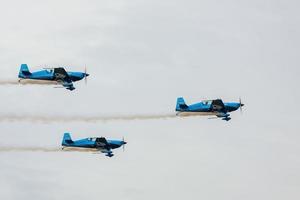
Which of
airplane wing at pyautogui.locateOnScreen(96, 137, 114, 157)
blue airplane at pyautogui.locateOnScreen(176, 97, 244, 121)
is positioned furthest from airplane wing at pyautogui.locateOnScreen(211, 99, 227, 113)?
airplane wing at pyautogui.locateOnScreen(96, 137, 114, 157)

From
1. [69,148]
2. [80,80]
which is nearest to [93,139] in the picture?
[69,148]

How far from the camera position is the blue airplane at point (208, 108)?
170 metres

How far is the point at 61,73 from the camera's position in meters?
164

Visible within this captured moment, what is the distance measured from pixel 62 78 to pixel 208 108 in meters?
25.7

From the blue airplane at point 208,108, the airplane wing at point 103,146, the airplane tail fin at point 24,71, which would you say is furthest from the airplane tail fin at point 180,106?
the airplane tail fin at point 24,71

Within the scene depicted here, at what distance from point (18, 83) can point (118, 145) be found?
28.1 metres

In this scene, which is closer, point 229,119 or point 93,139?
point 229,119

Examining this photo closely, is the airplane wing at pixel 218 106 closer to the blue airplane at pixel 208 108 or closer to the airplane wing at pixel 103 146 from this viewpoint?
the blue airplane at pixel 208 108

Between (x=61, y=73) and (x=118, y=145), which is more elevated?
(x=61, y=73)

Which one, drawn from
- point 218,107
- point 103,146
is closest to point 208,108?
point 218,107

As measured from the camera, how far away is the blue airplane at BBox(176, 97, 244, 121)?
170000 millimetres

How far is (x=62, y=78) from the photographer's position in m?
164

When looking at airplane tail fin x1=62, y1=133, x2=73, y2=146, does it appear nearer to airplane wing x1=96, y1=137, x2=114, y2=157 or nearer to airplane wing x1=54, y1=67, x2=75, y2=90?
airplane wing x1=96, y1=137, x2=114, y2=157

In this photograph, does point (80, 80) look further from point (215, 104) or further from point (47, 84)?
point (215, 104)
